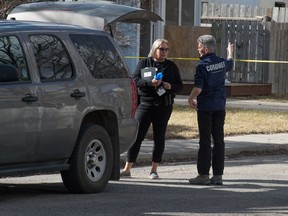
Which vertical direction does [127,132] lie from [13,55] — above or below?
below

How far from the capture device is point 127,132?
39.8 feet

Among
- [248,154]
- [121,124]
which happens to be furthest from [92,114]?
[248,154]

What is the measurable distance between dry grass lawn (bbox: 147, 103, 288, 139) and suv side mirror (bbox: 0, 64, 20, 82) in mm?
7667

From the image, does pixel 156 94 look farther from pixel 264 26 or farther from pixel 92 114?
pixel 264 26

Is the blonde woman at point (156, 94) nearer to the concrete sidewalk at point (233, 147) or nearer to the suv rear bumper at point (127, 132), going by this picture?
the suv rear bumper at point (127, 132)

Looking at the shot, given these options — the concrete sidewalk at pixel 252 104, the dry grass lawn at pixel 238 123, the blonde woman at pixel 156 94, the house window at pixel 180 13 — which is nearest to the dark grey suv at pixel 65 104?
the blonde woman at pixel 156 94

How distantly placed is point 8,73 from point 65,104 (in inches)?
35.7

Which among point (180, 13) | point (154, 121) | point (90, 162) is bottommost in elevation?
point (90, 162)

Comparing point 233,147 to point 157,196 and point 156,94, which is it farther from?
point 157,196

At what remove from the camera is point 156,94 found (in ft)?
43.5

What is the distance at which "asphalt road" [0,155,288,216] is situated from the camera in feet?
33.3

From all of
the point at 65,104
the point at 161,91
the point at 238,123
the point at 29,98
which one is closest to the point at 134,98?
the point at 161,91

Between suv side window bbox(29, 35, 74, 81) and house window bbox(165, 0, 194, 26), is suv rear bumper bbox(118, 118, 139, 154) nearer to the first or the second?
suv side window bbox(29, 35, 74, 81)

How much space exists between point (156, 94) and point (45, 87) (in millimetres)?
2682
